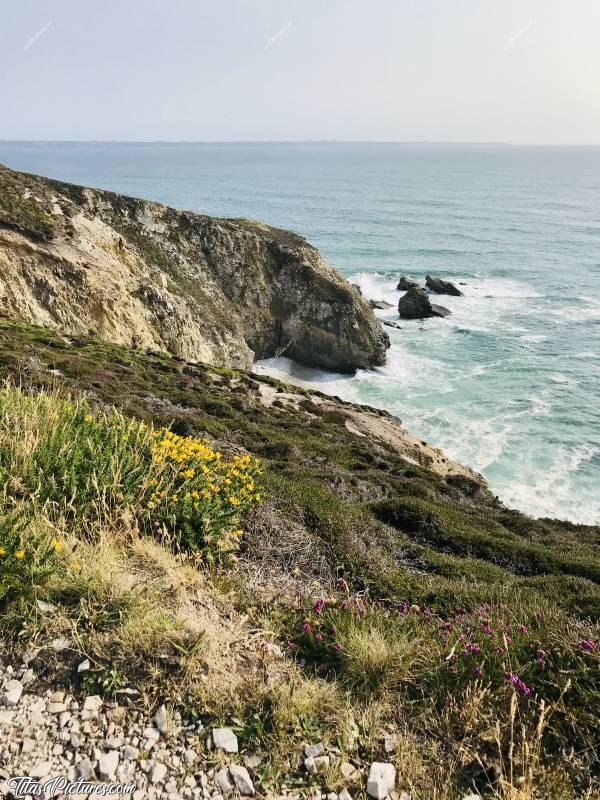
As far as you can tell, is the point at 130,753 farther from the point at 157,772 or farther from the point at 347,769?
the point at 347,769

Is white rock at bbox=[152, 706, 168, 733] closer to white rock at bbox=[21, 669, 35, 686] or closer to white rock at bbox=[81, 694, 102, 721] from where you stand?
white rock at bbox=[81, 694, 102, 721]

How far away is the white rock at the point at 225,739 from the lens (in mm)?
3410

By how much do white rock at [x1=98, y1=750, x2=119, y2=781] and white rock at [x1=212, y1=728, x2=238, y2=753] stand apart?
638 mm

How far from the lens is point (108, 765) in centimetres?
316

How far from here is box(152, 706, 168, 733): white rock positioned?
3.49m

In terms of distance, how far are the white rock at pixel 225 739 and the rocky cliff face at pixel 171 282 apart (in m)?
29.5

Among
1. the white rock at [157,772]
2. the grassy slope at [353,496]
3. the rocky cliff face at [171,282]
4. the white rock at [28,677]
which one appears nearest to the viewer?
the white rock at [157,772]

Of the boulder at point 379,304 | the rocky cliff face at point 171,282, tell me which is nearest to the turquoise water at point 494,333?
the boulder at point 379,304

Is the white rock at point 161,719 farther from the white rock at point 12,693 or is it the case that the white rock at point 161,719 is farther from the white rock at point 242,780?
the white rock at point 12,693

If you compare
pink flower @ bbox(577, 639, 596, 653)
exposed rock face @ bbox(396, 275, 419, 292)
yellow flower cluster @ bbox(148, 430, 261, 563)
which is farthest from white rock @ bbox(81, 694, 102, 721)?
exposed rock face @ bbox(396, 275, 419, 292)

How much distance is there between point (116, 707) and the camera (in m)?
3.59

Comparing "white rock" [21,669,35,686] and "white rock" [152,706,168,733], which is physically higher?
"white rock" [21,669,35,686]

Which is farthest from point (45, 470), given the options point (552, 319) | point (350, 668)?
point (552, 319)

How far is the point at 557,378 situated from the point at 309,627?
42700mm
